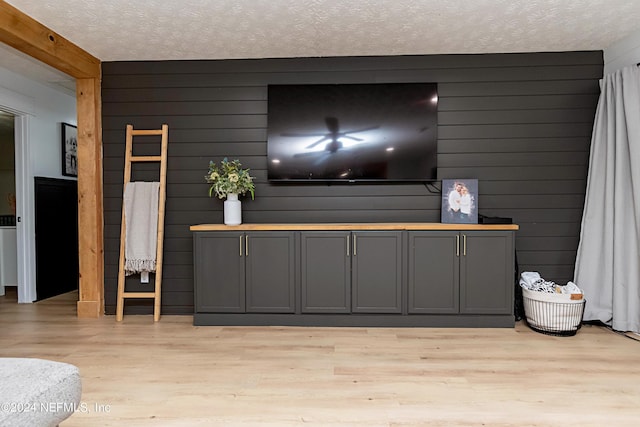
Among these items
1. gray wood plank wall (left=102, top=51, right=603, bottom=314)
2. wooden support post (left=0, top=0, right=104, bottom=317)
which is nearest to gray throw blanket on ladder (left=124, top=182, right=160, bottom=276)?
gray wood plank wall (left=102, top=51, right=603, bottom=314)

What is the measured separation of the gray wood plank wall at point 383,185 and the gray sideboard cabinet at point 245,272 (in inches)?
15.8

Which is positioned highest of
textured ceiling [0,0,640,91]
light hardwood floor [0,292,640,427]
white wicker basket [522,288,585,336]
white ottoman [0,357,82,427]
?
textured ceiling [0,0,640,91]

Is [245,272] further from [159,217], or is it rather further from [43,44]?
[43,44]

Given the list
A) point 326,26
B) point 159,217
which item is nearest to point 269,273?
point 159,217

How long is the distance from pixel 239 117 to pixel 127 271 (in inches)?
70.3

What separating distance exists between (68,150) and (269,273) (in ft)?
11.3

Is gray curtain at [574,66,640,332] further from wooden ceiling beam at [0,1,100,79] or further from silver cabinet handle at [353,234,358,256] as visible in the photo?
wooden ceiling beam at [0,1,100,79]

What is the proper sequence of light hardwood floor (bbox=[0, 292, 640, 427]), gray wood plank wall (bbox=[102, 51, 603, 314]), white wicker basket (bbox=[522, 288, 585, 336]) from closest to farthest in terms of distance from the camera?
1. light hardwood floor (bbox=[0, 292, 640, 427])
2. white wicker basket (bbox=[522, 288, 585, 336])
3. gray wood plank wall (bbox=[102, 51, 603, 314])

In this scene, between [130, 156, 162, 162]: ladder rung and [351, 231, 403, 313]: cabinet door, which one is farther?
[130, 156, 162, 162]: ladder rung

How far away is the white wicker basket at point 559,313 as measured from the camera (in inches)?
125

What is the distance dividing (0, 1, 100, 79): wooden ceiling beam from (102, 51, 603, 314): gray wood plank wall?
0.81 feet

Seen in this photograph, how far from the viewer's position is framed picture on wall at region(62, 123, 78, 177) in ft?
16.5

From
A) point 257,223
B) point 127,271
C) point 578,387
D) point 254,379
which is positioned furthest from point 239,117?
point 578,387

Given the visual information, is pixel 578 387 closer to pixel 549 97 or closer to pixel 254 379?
pixel 254 379
